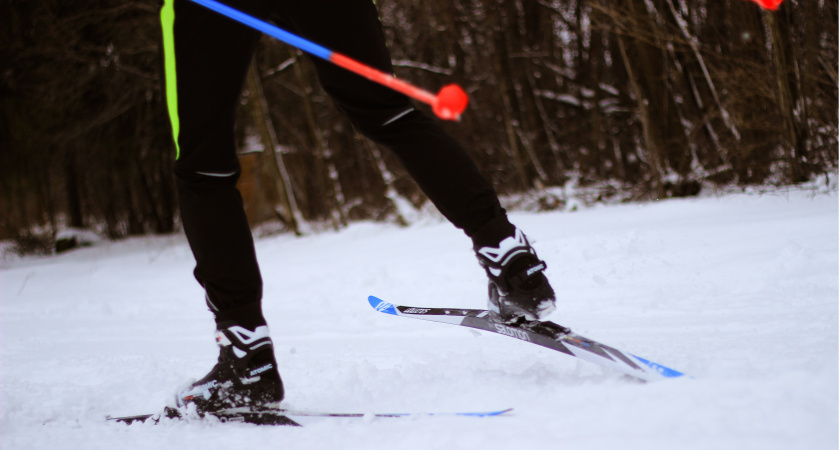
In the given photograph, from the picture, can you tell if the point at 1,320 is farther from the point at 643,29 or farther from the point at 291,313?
the point at 643,29

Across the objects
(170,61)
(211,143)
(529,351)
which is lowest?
(529,351)

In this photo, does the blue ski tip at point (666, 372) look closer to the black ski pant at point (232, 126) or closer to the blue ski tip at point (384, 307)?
the black ski pant at point (232, 126)

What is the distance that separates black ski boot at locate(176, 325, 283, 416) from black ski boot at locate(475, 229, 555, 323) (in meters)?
0.59

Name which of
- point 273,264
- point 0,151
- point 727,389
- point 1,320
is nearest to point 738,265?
point 727,389

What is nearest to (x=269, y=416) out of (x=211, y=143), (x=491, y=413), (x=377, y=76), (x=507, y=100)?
(x=491, y=413)

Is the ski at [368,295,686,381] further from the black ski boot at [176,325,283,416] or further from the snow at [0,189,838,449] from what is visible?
the black ski boot at [176,325,283,416]

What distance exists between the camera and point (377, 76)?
120 centimetres

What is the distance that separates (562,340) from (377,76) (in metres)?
0.73

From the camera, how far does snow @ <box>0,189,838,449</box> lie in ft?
3.36

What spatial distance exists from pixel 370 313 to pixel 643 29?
5016mm

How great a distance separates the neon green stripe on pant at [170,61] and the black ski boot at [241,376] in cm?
49

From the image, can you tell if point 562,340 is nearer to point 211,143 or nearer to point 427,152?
point 427,152

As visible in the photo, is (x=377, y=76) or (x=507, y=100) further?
(x=507, y=100)

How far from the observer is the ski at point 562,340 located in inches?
46.6
